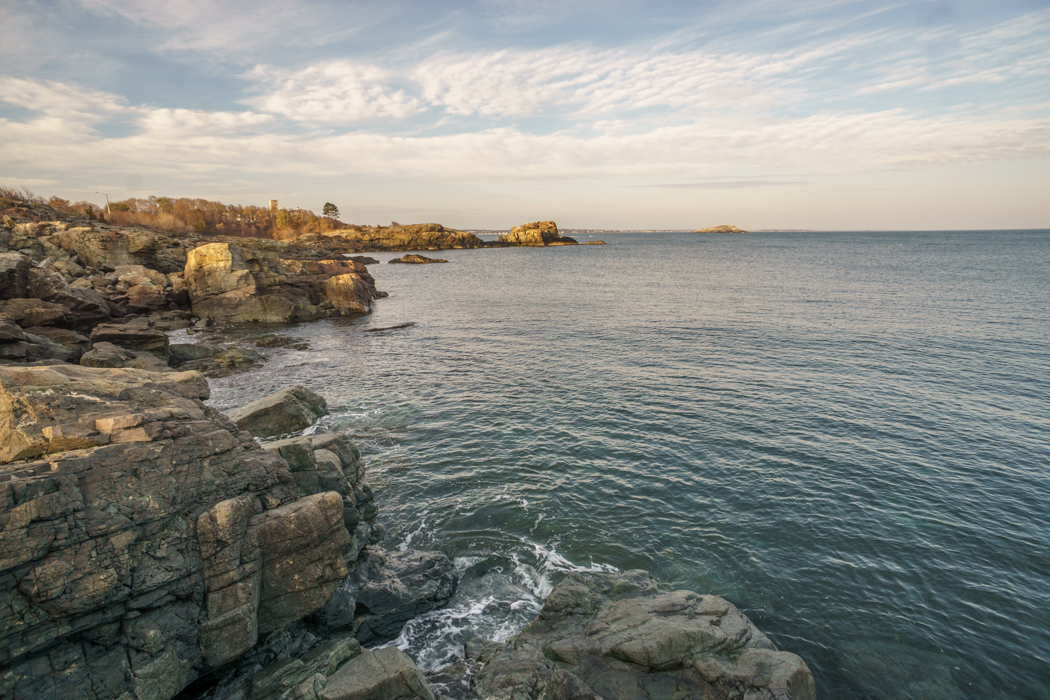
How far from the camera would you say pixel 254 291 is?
4709 centimetres

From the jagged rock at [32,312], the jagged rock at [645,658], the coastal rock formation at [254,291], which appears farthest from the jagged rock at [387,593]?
the coastal rock formation at [254,291]

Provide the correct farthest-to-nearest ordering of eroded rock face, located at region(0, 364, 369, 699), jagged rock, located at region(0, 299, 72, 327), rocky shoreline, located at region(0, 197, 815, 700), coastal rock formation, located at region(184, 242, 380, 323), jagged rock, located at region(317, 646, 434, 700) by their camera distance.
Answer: coastal rock formation, located at region(184, 242, 380, 323)
jagged rock, located at region(0, 299, 72, 327)
jagged rock, located at region(317, 646, 434, 700)
rocky shoreline, located at region(0, 197, 815, 700)
eroded rock face, located at region(0, 364, 369, 699)

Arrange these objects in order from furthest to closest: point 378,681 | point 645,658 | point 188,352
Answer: point 188,352 → point 645,658 → point 378,681

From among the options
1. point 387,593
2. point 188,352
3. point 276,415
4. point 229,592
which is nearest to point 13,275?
point 188,352

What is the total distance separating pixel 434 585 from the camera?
12.5 meters

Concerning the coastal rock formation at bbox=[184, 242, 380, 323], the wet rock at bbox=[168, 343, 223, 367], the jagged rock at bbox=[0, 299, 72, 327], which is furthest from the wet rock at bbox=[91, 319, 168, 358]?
the coastal rock formation at bbox=[184, 242, 380, 323]

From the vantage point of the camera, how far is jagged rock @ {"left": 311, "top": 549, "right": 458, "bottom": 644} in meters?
10.9

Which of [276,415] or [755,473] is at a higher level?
[276,415]

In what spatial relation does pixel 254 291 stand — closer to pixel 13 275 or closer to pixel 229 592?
pixel 13 275

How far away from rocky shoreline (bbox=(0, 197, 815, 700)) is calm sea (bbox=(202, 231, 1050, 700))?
182cm

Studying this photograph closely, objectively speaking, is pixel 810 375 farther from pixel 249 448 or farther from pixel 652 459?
pixel 249 448

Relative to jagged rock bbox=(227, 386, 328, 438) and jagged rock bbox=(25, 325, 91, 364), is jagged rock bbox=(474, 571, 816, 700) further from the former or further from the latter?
jagged rock bbox=(25, 325, 91, 364)

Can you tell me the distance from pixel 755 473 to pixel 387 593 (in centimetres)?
1413

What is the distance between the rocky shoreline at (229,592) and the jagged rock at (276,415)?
679cm
